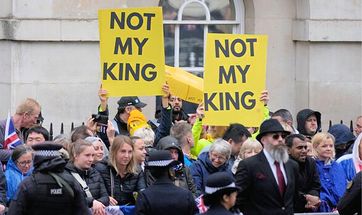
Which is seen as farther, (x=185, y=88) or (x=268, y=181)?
(x=185, y=88)

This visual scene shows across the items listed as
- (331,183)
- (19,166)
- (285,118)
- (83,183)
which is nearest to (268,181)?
(83,183)

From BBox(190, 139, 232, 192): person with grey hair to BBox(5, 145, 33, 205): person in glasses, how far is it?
181cm

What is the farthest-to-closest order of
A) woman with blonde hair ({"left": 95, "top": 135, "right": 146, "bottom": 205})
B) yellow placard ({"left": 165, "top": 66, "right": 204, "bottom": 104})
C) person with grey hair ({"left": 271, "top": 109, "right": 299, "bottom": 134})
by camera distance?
1. yellow placard ({"left": 165, "top": 66, "right": 204, "bottom": 104})
2. person with grey hair ({"left": 271, "top": 109, "right": 299, "bottom": 134})
3. woman with blonde hair ({"left": 95, "top": 135, "right": 146, "bottom": 205})

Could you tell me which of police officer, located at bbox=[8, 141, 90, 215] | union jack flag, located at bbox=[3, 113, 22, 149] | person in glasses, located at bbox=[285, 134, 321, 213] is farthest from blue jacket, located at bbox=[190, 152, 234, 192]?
police officer, located at bbox=[8, 141, 90, 215]

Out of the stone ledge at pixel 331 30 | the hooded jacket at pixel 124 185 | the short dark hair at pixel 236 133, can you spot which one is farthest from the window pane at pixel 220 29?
the hooded jacket at pixel 124 185

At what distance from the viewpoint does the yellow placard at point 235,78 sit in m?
19.2

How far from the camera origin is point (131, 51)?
1916 centimetres

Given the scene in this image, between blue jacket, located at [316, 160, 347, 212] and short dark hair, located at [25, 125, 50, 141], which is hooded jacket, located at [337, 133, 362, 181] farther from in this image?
short dark hair, located at [25, 125, 50, 141]

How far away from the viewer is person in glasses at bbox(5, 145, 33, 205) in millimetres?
16266

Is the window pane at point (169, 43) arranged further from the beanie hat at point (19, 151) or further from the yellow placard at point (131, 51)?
the beanie hat at point (19, 151)

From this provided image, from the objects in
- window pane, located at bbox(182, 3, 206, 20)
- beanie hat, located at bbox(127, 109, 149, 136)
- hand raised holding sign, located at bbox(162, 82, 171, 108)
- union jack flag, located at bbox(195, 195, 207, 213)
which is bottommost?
union jack flag, located at bbox(195, 195, 207, 213)

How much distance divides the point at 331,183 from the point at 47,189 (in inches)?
178

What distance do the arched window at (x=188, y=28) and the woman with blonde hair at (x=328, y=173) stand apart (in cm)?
646

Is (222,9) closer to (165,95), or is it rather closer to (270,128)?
(165,95)
